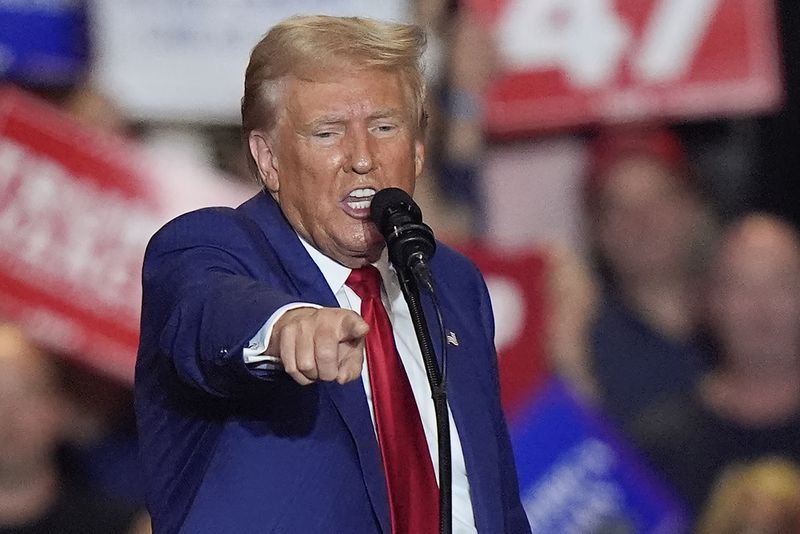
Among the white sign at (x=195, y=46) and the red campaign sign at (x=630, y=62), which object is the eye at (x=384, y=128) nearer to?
the white sign at (x=195, y=46)

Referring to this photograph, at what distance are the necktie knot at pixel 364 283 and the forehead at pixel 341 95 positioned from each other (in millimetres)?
208

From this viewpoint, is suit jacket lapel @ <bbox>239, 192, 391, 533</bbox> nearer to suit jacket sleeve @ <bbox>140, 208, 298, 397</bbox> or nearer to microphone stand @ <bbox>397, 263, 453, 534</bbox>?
suit jacket sleeve @ <bbox>140, 208, 298, 397</bbox>

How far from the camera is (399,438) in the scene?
6.22 feet

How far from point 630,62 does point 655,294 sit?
2.35 ft

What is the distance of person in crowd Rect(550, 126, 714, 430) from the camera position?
449 centimetres

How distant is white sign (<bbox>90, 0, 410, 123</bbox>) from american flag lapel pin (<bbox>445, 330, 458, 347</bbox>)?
2281 millimetres

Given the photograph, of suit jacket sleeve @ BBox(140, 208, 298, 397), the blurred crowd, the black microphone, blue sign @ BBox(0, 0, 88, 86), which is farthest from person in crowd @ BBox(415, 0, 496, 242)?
the black microphone

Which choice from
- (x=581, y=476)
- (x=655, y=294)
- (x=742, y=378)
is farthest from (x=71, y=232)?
(x=742, y=378)

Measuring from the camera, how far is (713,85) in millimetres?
4586

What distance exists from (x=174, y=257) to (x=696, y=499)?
2.94 m

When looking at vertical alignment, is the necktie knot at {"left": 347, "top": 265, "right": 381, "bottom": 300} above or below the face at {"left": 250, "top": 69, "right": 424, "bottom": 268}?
below

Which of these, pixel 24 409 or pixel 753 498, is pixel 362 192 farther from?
pixel 753 498

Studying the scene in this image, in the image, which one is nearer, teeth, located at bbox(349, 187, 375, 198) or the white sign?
teeth, located at bbox(349, 187, 375, 198)

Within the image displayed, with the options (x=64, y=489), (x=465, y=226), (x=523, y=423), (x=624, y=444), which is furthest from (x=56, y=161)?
(x=624, y=444)
